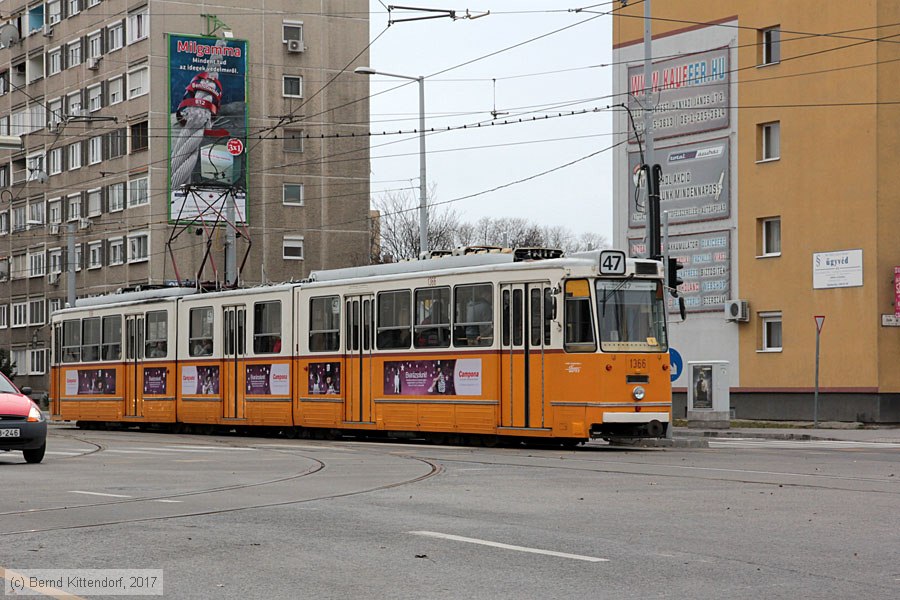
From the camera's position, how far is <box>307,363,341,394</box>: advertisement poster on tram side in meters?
27.5

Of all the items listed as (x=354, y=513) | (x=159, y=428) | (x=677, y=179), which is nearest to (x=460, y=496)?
(x=354, y=513)

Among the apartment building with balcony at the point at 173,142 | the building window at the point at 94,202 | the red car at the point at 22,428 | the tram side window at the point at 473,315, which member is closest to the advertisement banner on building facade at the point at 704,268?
the tram side window at the point at 473,315

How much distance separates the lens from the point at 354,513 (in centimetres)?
1189

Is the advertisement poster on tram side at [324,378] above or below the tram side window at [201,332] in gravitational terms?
below

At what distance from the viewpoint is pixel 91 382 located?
119ft

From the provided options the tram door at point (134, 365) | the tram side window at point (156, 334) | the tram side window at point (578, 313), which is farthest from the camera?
the tram door at point (134, 365)

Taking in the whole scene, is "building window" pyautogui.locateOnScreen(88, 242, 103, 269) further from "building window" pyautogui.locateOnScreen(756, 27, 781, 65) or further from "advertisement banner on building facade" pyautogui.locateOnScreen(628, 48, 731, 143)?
"building window" pyautogui.locateOnScreen(756, 27, 781, 65)

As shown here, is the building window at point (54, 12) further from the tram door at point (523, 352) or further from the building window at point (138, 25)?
the tram door at point (523, 352)

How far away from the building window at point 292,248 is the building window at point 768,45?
30031mm

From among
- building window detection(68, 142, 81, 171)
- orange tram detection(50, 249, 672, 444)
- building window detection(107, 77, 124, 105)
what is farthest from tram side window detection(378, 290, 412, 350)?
building window detection(68, 142, 81, 171)

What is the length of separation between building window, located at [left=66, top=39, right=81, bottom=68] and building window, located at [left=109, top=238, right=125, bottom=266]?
29.7ft

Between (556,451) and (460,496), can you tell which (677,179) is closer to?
(556,451)

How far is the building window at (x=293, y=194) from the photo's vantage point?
65.8 metres

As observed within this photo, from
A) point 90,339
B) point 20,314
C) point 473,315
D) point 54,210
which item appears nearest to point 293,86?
point 54,210
